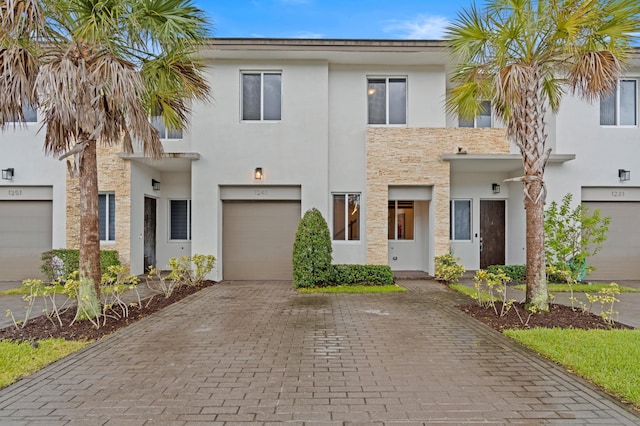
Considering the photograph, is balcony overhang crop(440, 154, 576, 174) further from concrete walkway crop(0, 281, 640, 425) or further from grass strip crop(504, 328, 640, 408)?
grass strip crop(504, 328, 640, 408)

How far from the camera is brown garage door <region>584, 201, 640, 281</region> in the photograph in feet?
37.9

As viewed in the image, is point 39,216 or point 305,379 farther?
point 39,216

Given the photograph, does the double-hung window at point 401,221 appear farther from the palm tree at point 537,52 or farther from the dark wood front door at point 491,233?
the palm tree at point 537,52

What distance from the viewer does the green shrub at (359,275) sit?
9.90 m

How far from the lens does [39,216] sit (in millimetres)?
11258

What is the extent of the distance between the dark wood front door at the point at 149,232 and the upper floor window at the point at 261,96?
14.7 feet

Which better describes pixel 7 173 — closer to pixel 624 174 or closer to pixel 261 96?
pixel 261 96

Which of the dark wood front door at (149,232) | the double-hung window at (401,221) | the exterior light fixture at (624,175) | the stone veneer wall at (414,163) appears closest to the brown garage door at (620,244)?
the exterior light fixture at (624,175)

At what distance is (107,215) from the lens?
438 inches

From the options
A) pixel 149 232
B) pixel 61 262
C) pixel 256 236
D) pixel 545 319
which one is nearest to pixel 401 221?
pixel 256 236

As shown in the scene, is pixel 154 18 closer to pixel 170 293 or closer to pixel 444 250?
pixel 170 293

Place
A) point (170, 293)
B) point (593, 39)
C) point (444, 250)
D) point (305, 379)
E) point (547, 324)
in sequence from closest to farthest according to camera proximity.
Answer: point (305, 379) → point (547, 324) → point (593, 39) → point (170, 293) → point (444, 250)

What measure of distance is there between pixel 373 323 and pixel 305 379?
8.33ft

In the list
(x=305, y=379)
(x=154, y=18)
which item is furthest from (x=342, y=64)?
(x=305, y=379)
